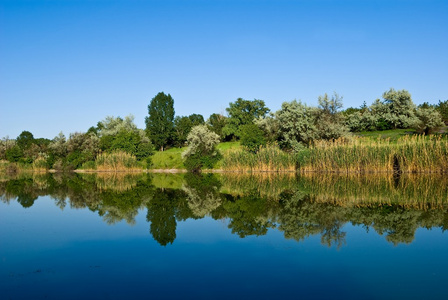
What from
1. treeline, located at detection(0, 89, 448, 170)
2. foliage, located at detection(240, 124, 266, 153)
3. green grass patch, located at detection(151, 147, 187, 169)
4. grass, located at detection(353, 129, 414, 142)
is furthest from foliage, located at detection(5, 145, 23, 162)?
grass, located at detection(353, 129, 414, 142)

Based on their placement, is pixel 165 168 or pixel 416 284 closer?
pixel 416 284

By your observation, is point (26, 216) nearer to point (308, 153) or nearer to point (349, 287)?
point (349, 287)

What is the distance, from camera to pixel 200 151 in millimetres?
43594

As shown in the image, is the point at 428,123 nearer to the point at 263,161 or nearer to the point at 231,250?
the point at 263,161

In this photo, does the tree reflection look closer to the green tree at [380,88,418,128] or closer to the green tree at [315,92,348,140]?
the green tree at [315,92,348,140]

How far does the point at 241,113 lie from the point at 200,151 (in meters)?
17.7

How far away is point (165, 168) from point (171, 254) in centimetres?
3913

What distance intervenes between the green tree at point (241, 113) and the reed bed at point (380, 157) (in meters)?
24.1

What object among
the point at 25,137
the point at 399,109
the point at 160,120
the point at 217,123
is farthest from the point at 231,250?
the point at 25,137

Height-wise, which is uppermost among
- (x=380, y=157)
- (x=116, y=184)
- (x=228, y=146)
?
(x=228, y=146)

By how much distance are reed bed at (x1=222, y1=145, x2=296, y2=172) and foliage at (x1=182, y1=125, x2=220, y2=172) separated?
156 inches

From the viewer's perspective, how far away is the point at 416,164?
93.2 ft

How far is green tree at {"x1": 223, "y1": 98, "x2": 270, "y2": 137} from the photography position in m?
58.5

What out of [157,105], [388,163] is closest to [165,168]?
[157,105]
